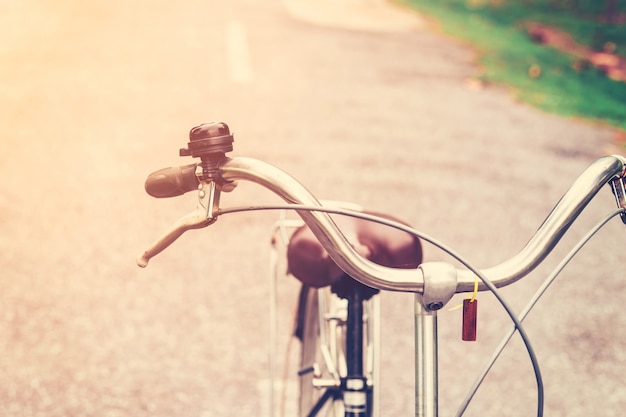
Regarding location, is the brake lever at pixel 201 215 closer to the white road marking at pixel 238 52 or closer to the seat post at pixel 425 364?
the seat post at pixel 425 364

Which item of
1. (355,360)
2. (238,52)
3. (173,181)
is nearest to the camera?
(173,181)

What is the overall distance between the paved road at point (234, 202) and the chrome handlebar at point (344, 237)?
2195 millimetres

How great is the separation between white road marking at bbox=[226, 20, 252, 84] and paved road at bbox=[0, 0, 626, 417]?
0.05m

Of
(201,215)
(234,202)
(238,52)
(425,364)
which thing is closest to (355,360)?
(425,364)

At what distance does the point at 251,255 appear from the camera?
4668 mm

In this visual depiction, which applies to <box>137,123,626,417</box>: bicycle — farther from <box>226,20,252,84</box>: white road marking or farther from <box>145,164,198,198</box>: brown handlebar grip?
<box>226,20,252,84</box>: white road marking

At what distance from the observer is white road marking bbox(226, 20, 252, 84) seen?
323 inches

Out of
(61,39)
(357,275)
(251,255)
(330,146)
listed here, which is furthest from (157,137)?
(357,275)

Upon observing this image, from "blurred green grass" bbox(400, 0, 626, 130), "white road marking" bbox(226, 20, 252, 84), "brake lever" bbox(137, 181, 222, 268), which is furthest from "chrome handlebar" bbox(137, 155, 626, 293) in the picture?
"white road marking" bbox(226, 20, 252, 84)

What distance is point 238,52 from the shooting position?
29.9 ft

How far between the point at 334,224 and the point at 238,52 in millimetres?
7991

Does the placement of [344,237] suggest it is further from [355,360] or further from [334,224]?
[355,360]

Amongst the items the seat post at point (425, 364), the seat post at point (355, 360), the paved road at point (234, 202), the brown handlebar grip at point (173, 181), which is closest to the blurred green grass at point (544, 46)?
the paved road at point (234, 202)

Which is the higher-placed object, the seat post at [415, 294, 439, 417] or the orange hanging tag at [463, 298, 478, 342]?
the orange hanging tag at [463, 298, 478, 342]
